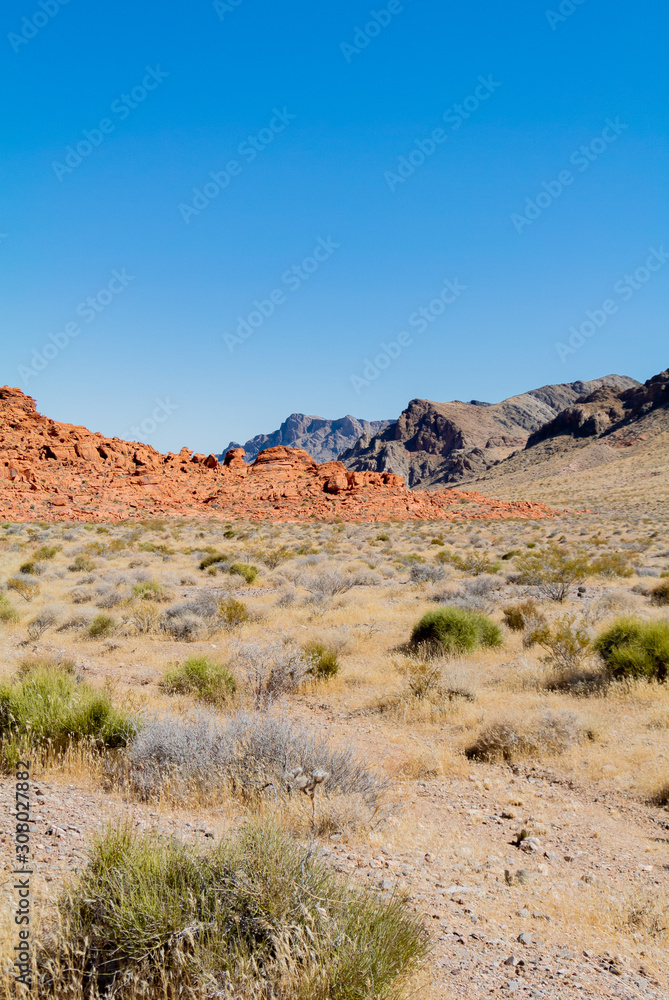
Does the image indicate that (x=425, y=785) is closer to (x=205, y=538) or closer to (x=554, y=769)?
(x=554, y=769)

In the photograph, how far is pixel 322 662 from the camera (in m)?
8.09

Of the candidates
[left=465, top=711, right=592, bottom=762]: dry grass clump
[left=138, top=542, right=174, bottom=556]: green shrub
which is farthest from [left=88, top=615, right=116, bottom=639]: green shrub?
[left=138, top=542, right=174, bottom=556]: green shrub

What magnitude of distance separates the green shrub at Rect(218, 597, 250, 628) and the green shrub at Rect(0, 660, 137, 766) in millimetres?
5414

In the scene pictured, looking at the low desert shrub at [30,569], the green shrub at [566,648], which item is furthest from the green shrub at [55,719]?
the low desert shrub at [30,569]

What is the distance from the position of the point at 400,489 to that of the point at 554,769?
51.6 metres

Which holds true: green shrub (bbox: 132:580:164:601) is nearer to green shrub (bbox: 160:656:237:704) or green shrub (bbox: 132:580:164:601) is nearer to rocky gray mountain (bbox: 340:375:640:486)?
green shrub (bbox: 160:656:237:704)

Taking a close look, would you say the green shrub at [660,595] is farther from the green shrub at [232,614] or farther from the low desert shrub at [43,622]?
the low desert shrub at [43,622]

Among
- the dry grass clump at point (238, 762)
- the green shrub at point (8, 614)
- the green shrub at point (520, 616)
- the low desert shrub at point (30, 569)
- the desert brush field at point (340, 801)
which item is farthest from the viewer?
the low desert shrub at point (30, 569)

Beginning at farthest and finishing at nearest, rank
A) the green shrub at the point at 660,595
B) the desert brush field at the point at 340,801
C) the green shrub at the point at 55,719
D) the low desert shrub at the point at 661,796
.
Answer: the green shrub at the point at 660,595 < the green shrub at the point at 55,719 < the low desert shrub at the point at 661,796 < the desert brush field at the point at 340,801

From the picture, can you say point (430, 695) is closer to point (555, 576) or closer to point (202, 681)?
point (202, 681)

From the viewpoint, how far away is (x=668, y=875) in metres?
3.64

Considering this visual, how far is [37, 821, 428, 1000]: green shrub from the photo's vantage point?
6.98 ft

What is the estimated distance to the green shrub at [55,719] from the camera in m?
4.91

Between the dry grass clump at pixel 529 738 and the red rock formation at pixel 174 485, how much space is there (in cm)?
3764
